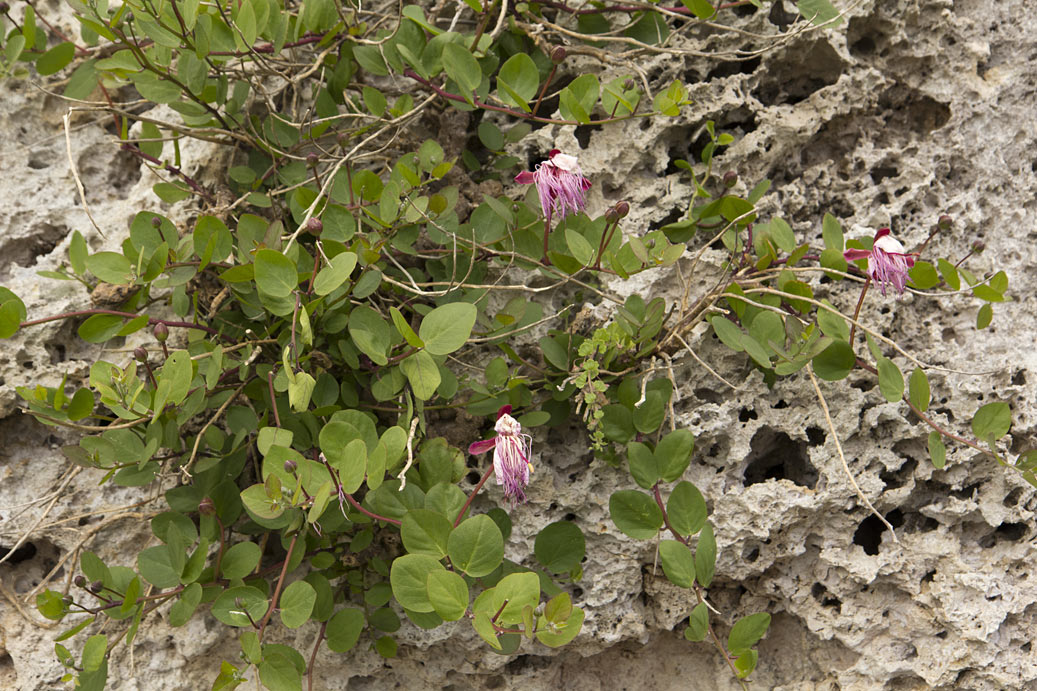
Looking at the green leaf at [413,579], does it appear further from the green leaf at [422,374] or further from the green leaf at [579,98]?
the green leaf at [579,98]

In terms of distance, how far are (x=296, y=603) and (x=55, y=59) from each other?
124cm

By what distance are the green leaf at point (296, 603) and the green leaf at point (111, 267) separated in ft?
2.12

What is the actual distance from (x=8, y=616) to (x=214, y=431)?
1.92 feet

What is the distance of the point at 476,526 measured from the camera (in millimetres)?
1165

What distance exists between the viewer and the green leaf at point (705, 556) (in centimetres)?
133

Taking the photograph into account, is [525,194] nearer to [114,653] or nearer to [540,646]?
[540,646]

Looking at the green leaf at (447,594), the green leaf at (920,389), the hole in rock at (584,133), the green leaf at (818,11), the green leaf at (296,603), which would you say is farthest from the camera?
the hole in rock at (584,133)

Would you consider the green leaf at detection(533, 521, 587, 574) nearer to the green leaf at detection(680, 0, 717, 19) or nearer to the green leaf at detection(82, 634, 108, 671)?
the green leaf at detection(82, 634, 108, 671)

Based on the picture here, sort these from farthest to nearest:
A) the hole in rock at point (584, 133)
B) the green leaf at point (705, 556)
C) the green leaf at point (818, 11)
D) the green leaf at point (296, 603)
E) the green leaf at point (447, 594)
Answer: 1. the hole in rock at point (584, 133)
2. the green leaf at point (818, 11)
3. the green leaf at point (705, 556)
4. the green leaf at point (296, 603)
5. the green leaf at point (447, 594)

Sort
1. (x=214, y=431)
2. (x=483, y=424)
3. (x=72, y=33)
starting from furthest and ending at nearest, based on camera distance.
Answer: (x=72, y=33)
(x=483, y=424)
(x=214, y=431)

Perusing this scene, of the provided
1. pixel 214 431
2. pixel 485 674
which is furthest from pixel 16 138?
pixel 485 674

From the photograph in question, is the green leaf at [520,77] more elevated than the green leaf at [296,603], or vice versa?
→ the green leaf at [520,77]

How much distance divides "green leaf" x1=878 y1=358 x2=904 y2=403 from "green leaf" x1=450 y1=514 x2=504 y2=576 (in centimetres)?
78

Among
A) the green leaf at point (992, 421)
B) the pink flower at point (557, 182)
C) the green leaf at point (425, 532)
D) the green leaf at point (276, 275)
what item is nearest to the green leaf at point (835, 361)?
the green leaf at point (992, 421)
